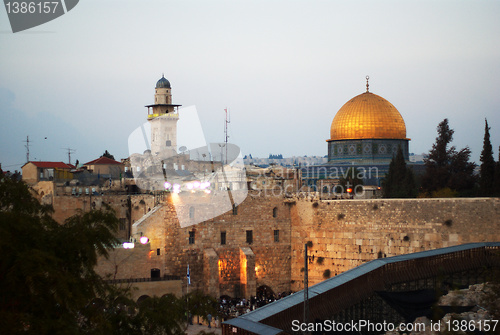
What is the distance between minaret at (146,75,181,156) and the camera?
54.4 m

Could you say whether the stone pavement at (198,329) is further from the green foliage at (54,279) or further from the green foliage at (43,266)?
the green foliage at (43,266)

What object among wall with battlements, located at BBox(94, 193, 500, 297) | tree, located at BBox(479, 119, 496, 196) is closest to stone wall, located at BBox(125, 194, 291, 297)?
wall with battlements, located at BBox(94, 193, 500, 297)

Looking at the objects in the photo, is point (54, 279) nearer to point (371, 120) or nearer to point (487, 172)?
point (487, 172)

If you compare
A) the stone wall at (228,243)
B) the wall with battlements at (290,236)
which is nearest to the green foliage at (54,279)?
the wall with battlements at (290,236)

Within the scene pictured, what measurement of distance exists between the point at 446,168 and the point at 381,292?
1778 centimetres

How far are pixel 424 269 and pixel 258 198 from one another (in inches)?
441

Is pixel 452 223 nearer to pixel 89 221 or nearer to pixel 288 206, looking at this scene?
pixel 288 206

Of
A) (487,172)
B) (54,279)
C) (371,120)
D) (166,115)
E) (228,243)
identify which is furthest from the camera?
(166,115)

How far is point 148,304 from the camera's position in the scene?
463 inches

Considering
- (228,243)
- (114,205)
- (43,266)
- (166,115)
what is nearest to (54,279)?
(43,266)

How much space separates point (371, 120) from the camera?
47844 mm

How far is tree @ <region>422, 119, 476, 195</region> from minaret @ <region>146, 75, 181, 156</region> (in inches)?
939

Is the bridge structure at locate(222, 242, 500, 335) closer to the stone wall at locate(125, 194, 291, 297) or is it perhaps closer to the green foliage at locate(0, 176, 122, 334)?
the green foliage at locate(0, 176, 122, 334)

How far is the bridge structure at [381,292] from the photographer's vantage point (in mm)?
17859
